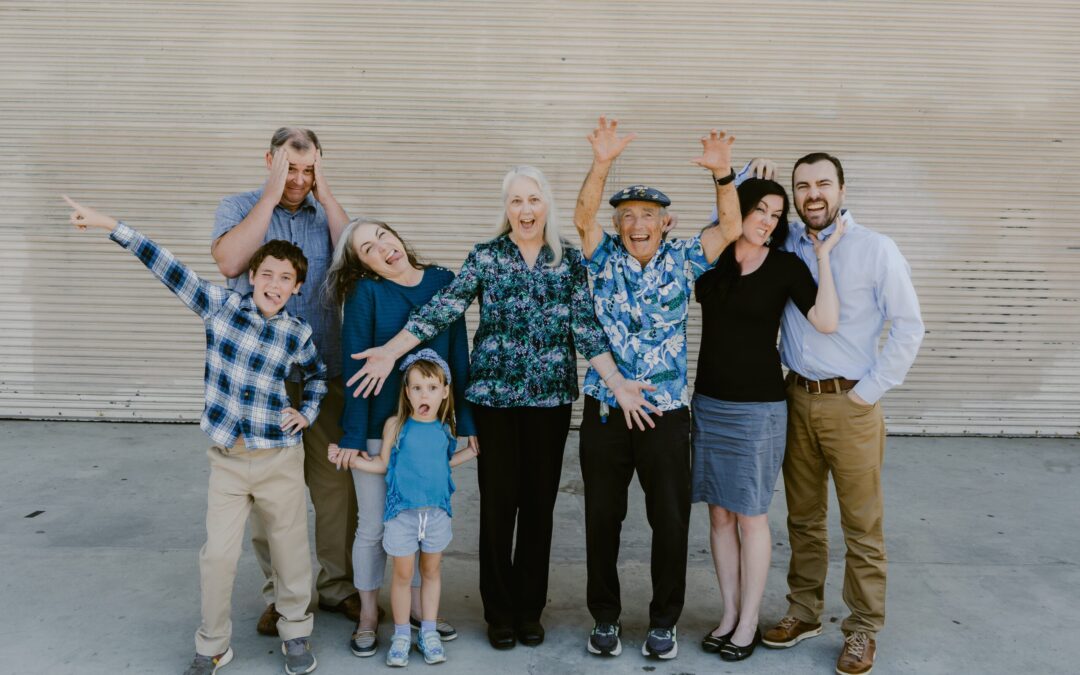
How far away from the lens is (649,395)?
297cm

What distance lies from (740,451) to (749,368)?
1.03ft

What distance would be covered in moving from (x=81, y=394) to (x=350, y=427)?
4.31 metres

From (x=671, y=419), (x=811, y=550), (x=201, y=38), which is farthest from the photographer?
(x=201, y=38)

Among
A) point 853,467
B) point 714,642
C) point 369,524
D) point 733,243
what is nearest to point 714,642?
point 714,642

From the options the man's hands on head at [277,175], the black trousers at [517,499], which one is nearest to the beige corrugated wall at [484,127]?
the man's hands on head at [277,175]

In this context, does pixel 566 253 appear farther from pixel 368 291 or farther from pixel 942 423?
pixel 942 423

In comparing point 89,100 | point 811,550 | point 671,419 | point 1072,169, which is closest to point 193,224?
point 89,100

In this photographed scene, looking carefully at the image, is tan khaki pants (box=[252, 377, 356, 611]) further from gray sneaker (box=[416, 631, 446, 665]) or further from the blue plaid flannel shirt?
gray sneaker (box=[416, 631, 446, 665])

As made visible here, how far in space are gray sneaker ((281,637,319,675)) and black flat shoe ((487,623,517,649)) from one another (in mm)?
655

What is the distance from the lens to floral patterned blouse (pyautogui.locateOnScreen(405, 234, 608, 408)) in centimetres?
300

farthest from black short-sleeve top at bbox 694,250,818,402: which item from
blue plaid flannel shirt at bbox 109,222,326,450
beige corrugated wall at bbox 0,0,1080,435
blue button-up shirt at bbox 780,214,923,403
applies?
beige corrugated wall at bbox 0,0,1080,435

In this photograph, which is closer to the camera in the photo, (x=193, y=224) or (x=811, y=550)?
(x=811, y=550)

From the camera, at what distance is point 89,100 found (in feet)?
19.7

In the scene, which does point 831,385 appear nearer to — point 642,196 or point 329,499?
point 642,196
